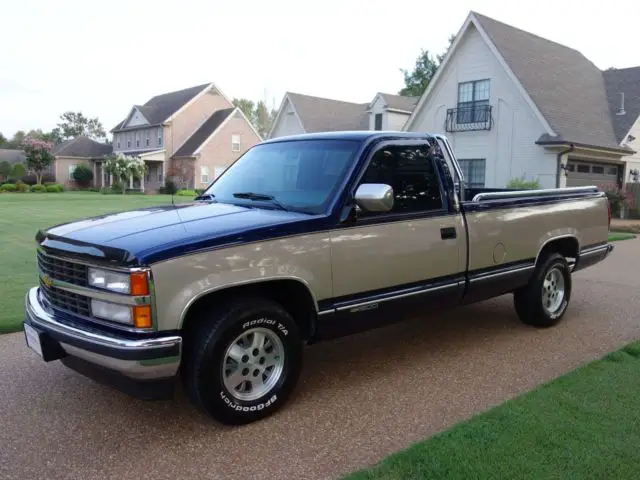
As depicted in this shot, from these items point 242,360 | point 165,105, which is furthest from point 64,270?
point 165,105

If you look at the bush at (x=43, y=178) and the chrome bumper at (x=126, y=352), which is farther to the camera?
the bush at (x=43, y=178)

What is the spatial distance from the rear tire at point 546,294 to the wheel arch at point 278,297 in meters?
2.99

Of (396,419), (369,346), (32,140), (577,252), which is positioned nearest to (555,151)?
(577,252)

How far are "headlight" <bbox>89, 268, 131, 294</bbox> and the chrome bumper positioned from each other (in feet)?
0.96

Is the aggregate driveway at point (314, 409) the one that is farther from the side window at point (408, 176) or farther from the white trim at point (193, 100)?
the white trim at point (193, 100)

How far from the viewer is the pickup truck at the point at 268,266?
11.6ft

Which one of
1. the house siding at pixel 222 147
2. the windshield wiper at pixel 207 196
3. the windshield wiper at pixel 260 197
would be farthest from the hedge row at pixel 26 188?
the windshield wiper at pixel 260 197

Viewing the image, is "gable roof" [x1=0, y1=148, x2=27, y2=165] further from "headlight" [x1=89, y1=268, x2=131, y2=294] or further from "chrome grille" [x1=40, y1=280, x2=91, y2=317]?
"headlight" [x1=89, y1=268, x2=131, y2=294]

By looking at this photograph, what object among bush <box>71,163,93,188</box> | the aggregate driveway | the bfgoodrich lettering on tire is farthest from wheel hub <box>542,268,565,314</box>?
bush <box>71,163,93,188</box>

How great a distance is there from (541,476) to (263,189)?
9.70 feet

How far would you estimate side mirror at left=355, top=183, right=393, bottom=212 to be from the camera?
422 centimetres

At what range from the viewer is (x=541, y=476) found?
3.19 m

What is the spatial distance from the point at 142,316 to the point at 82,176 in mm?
55385

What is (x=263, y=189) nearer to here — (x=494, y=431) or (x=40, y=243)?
(x=40, y=243)
